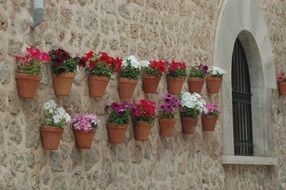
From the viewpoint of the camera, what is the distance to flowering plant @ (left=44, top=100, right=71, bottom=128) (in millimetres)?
5398

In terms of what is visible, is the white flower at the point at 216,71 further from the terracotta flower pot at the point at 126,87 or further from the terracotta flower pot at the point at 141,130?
the terracotta flower pot at the point at 126,87

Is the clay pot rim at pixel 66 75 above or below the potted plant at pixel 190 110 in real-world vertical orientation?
above

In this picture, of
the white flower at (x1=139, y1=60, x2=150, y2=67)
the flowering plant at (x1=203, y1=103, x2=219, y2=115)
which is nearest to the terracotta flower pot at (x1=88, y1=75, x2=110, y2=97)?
the white flower at (x1=139, y1=60, x2=150, y2=67)

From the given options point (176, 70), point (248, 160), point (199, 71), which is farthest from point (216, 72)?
point (248, 160)

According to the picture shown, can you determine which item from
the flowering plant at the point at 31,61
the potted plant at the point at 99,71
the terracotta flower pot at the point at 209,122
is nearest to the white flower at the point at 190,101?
the terracotta flower pot at the point at 209,122

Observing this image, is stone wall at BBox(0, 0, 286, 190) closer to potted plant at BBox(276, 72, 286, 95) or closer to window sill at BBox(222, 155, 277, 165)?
window sill at BBox(222, 155, 277, 165)

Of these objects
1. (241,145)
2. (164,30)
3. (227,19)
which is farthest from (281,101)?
(164,30)

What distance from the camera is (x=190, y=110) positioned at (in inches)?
291

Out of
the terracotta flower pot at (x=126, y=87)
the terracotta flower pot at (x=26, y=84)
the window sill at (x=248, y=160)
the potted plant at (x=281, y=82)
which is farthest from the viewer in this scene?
the potted plant at (x=281, y=82)

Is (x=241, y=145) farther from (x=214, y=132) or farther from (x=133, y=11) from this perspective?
(x=133, y=11)

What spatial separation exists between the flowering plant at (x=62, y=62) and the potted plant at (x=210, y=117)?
9.04 ft

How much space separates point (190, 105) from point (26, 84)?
2.77 metres

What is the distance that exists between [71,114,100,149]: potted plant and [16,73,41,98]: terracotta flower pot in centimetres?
71

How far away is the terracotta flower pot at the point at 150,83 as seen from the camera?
6812 millimetres
